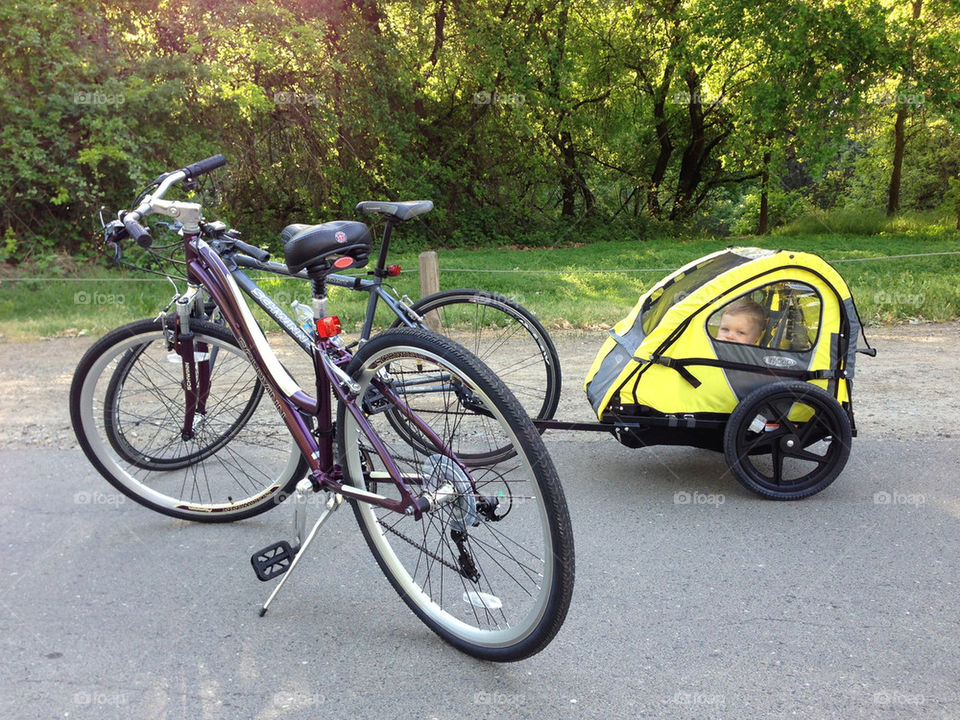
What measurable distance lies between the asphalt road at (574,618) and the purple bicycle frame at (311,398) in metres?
0.53

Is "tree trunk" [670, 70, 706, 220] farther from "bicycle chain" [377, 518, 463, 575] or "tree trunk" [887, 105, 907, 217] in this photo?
"bicycle chain" [377, 518, 463, 575]

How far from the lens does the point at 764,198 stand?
Result: 2533 cm

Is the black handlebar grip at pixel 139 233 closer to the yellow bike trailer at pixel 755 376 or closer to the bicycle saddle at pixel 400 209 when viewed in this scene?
the bicycle saddle at pixel 400 209

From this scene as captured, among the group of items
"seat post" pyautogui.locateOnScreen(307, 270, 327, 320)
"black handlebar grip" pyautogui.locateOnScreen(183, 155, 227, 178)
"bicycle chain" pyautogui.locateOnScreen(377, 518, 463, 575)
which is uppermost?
"black handlebar grip" pyautogui.locateOnScreen(183, 155, 227, 178)

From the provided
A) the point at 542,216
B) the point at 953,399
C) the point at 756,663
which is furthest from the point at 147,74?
the point at 756,663

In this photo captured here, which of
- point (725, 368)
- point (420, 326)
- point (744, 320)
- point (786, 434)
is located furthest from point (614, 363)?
point (420, 326)

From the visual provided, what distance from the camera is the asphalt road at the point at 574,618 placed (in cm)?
249

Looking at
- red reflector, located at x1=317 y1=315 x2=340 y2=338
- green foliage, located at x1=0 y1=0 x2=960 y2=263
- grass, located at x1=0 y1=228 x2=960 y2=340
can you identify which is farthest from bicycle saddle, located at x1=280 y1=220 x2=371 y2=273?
green foliage, located at x1=0 y1=0 x2=960 y2=263

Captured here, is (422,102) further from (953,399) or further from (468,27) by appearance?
(953,399)

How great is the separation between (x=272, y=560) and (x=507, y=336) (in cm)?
199

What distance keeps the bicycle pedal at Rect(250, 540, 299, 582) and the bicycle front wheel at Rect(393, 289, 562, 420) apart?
1.36 meters

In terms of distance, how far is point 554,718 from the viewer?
2410 mm

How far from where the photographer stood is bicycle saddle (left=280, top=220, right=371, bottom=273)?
2.85 m

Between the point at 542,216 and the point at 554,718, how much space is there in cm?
2002
